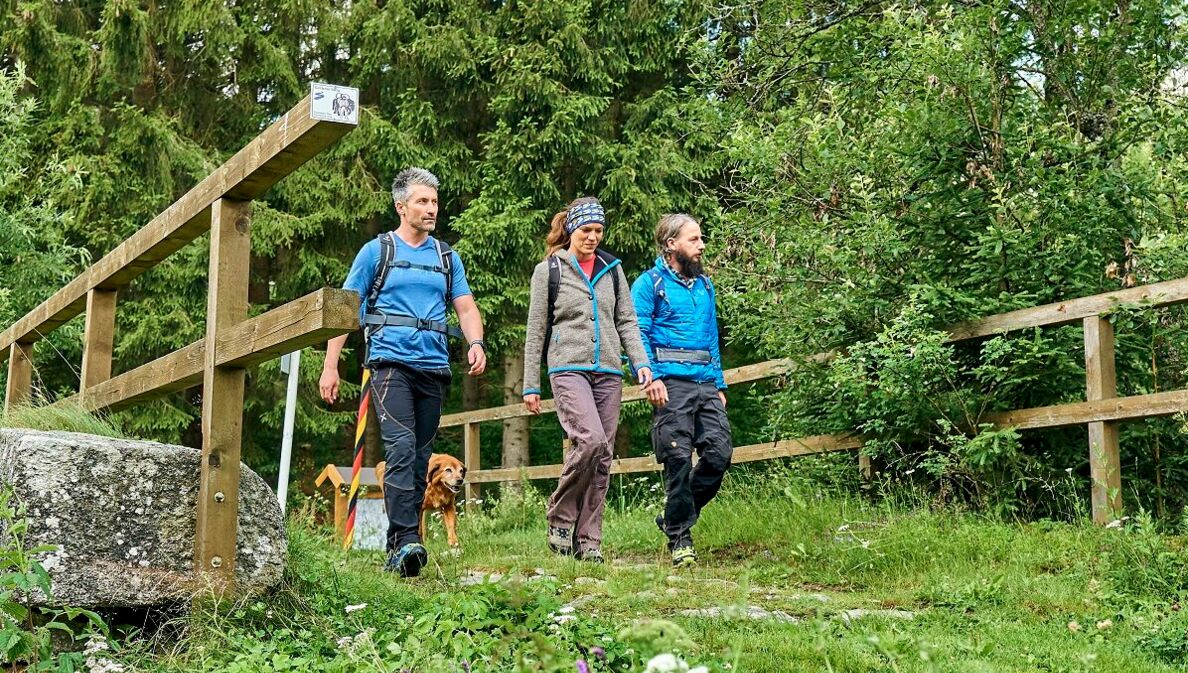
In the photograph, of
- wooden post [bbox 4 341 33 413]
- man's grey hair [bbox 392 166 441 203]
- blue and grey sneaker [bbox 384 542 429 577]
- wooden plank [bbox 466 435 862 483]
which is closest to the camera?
blue and grey sneaker [bbox 384 542 429 577]

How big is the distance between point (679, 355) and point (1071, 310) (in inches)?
82.5

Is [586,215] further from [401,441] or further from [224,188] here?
[224,188]

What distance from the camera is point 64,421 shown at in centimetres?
527

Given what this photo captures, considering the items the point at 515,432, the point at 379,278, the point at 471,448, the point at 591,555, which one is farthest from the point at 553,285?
the point at 515,432

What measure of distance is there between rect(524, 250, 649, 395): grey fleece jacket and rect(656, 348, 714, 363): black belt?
0.33ft

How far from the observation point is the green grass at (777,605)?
12.1 ft

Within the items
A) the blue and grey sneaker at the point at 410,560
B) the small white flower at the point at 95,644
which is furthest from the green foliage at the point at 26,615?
the blue and grey sneaker at the point at 410,560

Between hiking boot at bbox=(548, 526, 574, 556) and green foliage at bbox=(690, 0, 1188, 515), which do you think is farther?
green foliage at bbox=(690, 0, 1188, 515)

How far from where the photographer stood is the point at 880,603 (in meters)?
5.33

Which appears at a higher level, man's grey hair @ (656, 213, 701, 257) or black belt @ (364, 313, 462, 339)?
man's grey hair @ (656, 213, 701, 257)

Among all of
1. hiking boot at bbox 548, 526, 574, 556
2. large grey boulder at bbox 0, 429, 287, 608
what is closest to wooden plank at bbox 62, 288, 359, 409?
large grey boulder at bbox 0, 429, 287, 608

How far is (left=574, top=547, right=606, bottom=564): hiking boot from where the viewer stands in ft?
22.1

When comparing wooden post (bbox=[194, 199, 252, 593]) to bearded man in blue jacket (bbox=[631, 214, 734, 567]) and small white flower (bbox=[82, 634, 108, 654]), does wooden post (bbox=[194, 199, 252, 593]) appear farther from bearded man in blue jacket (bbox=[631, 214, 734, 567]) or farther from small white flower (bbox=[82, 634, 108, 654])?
bearded man in blue jacket (bbox=[631, 214, 734, 567])

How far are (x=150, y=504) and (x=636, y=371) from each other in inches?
125
